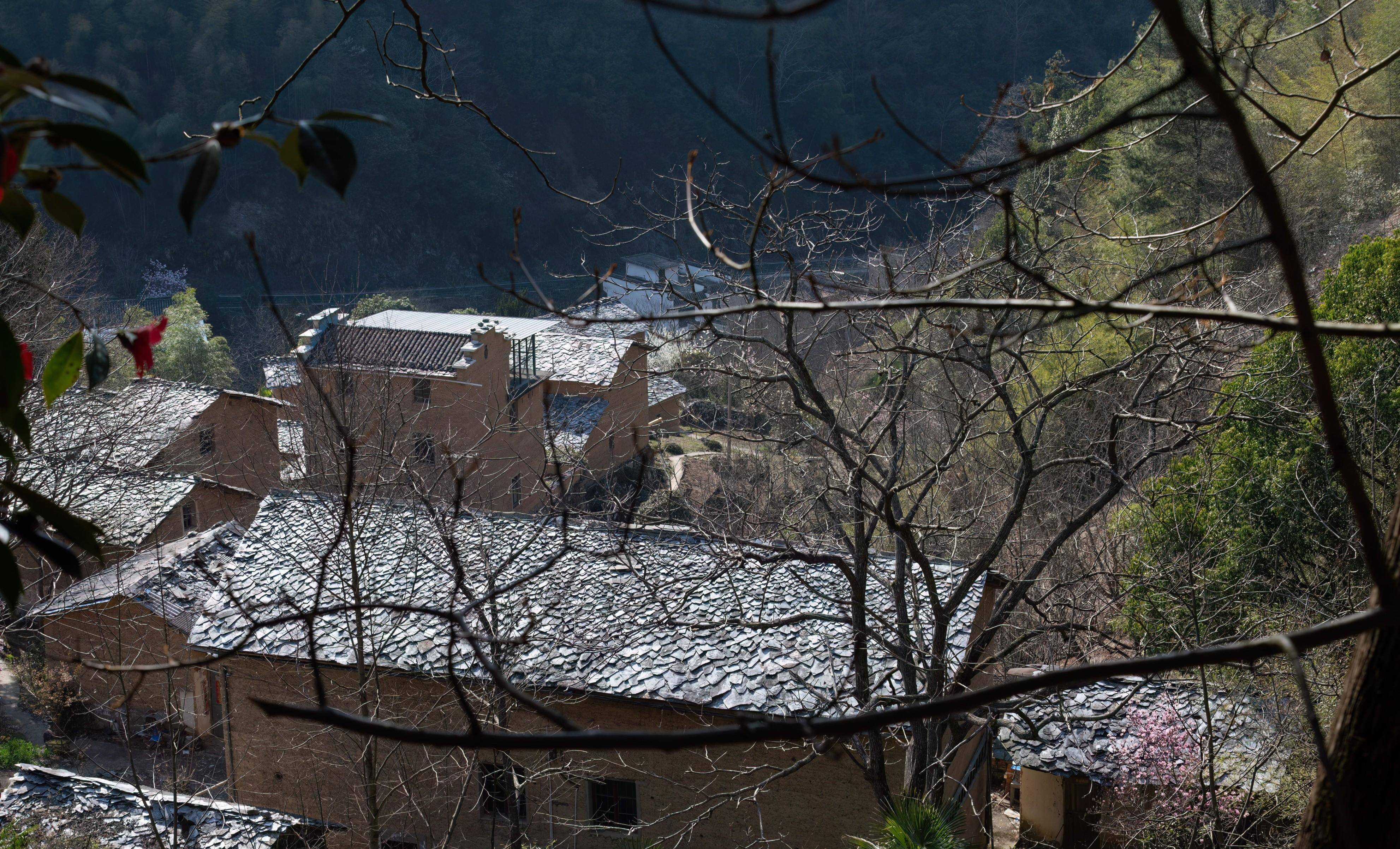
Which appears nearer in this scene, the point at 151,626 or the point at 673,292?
the point at 673,292

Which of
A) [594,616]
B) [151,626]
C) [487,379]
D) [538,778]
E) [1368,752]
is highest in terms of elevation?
[487,379]

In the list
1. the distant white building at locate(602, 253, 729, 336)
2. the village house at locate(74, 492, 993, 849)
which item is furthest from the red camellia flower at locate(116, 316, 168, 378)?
the village house at locate(74, 492, 993, 849)

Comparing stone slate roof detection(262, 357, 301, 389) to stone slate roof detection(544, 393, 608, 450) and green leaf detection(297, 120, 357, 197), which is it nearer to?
stone slate roof detection(544, 393, 608, 450)

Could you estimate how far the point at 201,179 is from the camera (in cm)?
133

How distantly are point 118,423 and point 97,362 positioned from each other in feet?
50.3

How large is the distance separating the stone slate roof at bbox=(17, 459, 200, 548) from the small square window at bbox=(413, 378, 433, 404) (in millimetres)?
5590

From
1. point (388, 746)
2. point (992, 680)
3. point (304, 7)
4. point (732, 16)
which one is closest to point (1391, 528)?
point (732, 16)

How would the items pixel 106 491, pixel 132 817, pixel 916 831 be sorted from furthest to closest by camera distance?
1. pixel 106 491
2. pixel 132 817
3. pixel 916 831

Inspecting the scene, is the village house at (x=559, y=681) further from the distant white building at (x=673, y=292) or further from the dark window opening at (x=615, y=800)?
the distant white building at (x=673, y=292)

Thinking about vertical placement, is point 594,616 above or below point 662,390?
below

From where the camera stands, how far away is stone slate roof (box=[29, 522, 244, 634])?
1258 centimetres

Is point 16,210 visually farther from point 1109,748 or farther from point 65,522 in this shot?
point 1109,748

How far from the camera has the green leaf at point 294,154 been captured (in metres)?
1.34

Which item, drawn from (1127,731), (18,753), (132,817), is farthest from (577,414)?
(132,817)
